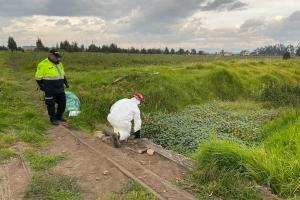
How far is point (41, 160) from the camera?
6.21 metres

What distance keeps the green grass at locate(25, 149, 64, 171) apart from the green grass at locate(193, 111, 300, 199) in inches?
98.2

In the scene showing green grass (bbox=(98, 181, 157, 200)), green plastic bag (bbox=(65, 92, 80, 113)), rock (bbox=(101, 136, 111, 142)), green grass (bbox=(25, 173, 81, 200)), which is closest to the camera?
green grass (bbox=(98, 181, 157, 200))

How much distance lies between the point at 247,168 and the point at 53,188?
2.79 m

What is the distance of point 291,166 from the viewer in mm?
4871

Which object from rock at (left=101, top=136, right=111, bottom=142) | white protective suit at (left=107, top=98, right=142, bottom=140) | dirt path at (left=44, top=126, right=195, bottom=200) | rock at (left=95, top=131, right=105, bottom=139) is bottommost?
rock at (left=95, top=131, right=105, bottom=139)

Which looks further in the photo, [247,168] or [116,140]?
[116,140]

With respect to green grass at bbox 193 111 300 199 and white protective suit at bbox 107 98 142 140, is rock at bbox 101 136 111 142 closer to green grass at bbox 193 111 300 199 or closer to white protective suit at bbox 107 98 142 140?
white protective suit at bbox 107 98 142 140

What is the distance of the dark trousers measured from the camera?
9.00 m

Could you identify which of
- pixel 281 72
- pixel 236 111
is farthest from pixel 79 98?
pixel 281 72

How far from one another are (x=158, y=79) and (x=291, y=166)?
870 centimetres

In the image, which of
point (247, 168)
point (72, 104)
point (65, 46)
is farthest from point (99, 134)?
point (65, 46)

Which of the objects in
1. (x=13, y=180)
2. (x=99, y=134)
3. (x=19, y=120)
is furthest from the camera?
(x=19, y=120)

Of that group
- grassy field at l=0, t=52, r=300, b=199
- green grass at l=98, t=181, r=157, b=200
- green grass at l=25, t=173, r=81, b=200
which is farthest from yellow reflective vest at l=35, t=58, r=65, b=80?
green grass at l=98, t=181, r=157, b=200

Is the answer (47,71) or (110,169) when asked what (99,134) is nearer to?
(47,71)
